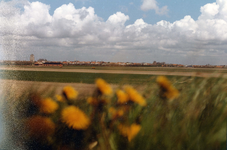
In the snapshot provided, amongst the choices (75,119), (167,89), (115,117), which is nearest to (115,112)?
(115,117)

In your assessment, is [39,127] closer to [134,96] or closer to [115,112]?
[115,112]

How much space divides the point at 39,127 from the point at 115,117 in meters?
0.50

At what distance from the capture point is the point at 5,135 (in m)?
1.26

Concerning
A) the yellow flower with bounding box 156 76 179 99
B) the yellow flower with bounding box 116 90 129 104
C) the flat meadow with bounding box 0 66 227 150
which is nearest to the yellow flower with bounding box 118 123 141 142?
the flat meadow with bounding box 0 66 227 150

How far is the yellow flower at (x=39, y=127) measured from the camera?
1.23m

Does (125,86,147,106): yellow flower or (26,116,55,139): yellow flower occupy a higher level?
(125,86,147,106): yellow flower

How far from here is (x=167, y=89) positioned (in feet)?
4.76

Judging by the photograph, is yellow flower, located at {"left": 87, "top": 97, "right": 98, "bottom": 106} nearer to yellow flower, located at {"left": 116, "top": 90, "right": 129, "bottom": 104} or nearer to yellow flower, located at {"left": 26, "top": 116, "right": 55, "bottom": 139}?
yellow flower, located at {"left": 116, "top": 90, "right": 129, "bottom": 104}

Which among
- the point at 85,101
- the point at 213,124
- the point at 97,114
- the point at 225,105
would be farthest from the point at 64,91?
the point at 225,105

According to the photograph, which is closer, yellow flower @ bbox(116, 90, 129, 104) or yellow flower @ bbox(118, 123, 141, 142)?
yellow flower @ bbox(118, 123, 141, 142)

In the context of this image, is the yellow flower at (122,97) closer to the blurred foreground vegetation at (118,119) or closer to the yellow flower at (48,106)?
the blurred foreground vegetation at (118,119)

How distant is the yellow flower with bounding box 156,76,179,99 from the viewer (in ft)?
4.73

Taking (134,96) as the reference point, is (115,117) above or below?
below

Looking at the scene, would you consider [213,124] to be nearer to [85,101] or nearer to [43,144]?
[85,101]
